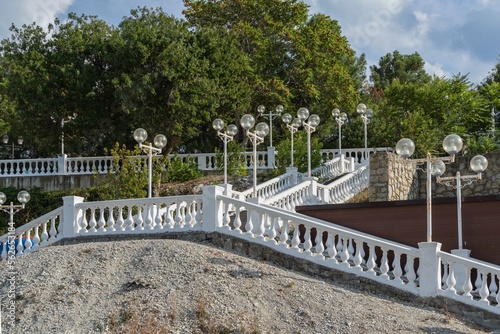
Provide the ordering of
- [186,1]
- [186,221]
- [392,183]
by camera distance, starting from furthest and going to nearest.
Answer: [186,1], [392,183], [186,221]

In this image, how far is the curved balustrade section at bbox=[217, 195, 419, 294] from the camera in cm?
1798

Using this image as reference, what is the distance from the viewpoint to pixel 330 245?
1872cm

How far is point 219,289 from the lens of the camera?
16.7 metres

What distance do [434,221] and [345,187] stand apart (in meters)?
7.57

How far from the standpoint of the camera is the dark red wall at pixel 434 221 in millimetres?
20156

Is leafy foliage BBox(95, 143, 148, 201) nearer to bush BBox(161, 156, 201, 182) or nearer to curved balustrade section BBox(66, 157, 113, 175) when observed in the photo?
bush BBox(161, 156, 201, 182)

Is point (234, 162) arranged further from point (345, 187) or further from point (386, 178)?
point (386, 178)

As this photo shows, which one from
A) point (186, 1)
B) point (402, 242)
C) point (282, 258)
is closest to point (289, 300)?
point (282, 258)

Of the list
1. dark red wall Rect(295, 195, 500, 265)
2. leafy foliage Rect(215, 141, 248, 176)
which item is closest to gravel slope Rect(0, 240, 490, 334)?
dark red wall Rect(295, 195, 500, 265)

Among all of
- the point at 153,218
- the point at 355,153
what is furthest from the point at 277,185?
the point at 153,218

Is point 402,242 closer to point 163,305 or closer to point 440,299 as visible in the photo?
point 440,299

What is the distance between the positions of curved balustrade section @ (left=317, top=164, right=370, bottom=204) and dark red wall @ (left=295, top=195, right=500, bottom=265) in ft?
15.8

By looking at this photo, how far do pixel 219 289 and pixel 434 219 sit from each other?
244 inches

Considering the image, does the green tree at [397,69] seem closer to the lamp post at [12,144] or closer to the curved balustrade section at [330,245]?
the lamp post at [12,144]
